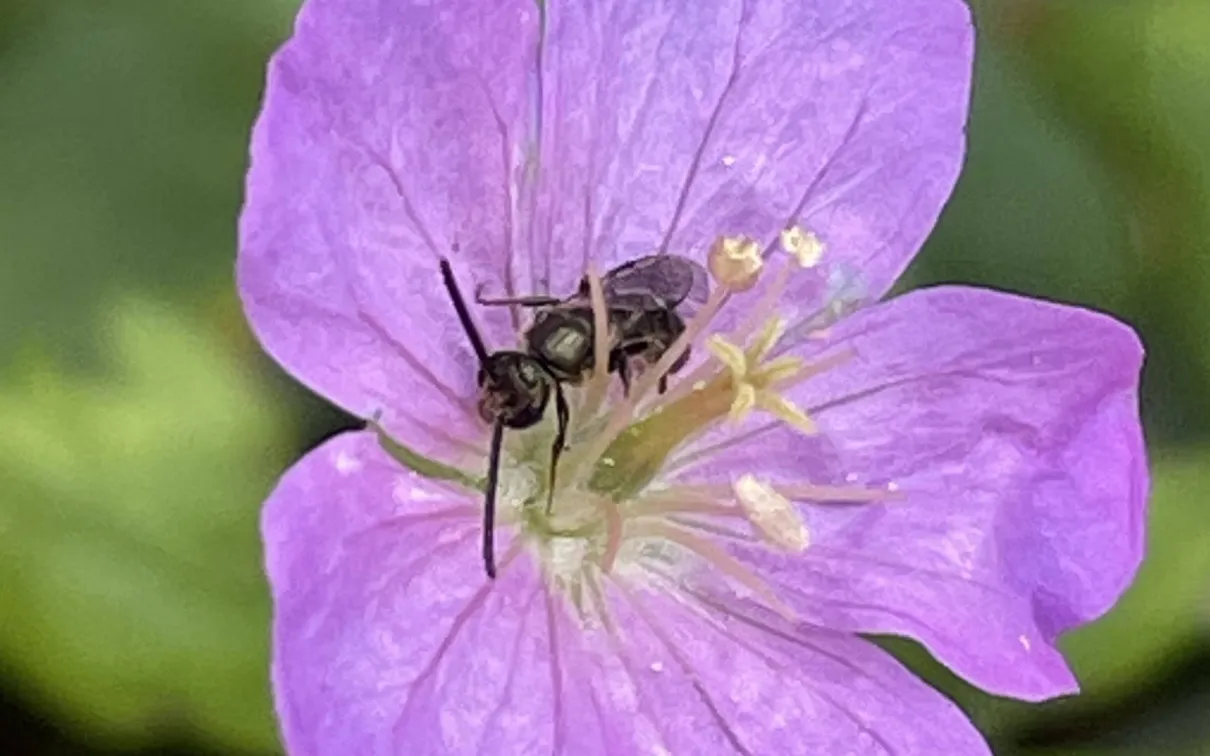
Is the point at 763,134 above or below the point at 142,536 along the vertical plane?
above

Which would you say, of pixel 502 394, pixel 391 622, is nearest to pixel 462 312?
pixel 502 394

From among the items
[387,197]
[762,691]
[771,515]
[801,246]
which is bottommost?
[762,691]

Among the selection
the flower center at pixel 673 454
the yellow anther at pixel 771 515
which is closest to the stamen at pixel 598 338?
the flower center at pixel 673 454

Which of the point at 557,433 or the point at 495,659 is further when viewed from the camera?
the point at 557,433

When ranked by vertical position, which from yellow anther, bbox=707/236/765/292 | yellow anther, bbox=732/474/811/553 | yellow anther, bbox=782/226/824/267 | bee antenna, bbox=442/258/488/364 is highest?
bee antenna, bbox=442/258/488/364

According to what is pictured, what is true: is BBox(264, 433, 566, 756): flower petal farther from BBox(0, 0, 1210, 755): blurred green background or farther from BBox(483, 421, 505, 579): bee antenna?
BBox(0, 0, 1210, 755): blurred green background

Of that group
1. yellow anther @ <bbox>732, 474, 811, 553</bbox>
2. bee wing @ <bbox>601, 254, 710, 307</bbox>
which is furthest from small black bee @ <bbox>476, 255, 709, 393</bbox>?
yellow anther @ <bbox>732, 474, 811, 553</bbox>

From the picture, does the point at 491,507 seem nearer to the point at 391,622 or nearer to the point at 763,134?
the point at 391,622
